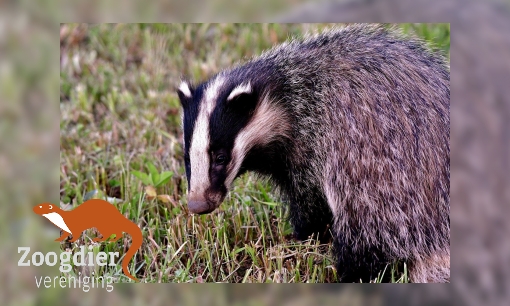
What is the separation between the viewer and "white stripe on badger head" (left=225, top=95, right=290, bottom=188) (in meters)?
2.63

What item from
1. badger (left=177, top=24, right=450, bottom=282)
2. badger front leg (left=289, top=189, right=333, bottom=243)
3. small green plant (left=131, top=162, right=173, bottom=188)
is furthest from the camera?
small green plant (left=131, top=162, right=173, bottom=188)

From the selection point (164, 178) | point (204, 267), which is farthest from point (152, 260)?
point (164, 178)

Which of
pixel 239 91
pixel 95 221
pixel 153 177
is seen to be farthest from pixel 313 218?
pixel 95 221

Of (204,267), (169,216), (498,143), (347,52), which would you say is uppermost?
(347,52)

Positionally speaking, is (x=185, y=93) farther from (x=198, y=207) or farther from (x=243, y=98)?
(x=198, y=207)

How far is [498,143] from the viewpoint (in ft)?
8.38

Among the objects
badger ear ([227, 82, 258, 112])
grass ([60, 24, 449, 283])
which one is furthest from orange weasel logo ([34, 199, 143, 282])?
badger ear ([227, 82, 258, 112])

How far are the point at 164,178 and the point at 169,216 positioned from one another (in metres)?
0.17

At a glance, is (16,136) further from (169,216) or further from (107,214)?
(169,216)

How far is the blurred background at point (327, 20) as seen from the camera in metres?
2.56

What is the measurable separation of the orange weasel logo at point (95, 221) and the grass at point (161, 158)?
3 centimetres

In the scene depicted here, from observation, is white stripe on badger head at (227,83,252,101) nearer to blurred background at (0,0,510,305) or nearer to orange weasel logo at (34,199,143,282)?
blurred background at (0,0,510,305)

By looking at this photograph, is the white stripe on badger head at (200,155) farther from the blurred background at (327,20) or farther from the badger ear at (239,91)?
the blurred background at (327,20)

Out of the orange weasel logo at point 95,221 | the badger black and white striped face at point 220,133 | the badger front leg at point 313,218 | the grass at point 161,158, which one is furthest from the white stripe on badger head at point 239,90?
the orange weasel logo at point 95,221
